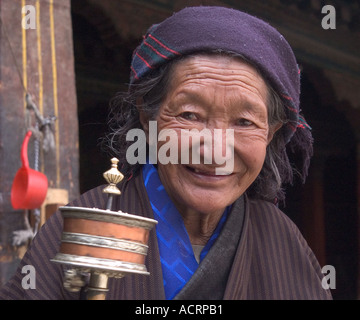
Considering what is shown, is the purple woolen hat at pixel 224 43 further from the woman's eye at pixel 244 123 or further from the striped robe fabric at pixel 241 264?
the striped robe fabric at pixel 241 264

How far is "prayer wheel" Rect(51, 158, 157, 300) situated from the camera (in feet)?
3.52

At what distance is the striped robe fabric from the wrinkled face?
0.17m

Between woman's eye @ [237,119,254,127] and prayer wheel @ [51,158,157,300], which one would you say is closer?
prayer wheel @ [51,158,157,300]

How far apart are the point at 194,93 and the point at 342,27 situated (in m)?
3.07

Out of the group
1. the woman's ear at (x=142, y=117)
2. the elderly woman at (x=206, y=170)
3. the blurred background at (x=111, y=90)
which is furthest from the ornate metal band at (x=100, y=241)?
the blurred background at (x=111, y=90)

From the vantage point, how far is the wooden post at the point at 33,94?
2455mm

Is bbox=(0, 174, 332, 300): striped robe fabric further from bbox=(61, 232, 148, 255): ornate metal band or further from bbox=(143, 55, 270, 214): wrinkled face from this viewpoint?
bbox=(61, 232, 148, 255): ornate metal band

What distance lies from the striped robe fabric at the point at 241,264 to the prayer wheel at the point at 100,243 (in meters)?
0.27

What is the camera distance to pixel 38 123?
2523 millimetres

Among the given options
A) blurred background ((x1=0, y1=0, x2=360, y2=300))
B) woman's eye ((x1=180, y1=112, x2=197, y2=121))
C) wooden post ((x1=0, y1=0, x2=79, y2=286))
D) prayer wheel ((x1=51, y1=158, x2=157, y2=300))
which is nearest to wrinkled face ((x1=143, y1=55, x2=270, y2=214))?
woman's eye ((x1=180, y1=112, x2=197, y2=121))

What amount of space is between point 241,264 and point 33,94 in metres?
1.45

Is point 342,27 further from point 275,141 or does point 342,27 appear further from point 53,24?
point 275,141

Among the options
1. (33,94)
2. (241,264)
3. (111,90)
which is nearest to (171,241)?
(241,264)

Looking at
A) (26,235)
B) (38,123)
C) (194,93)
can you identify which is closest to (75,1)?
(38,123)
